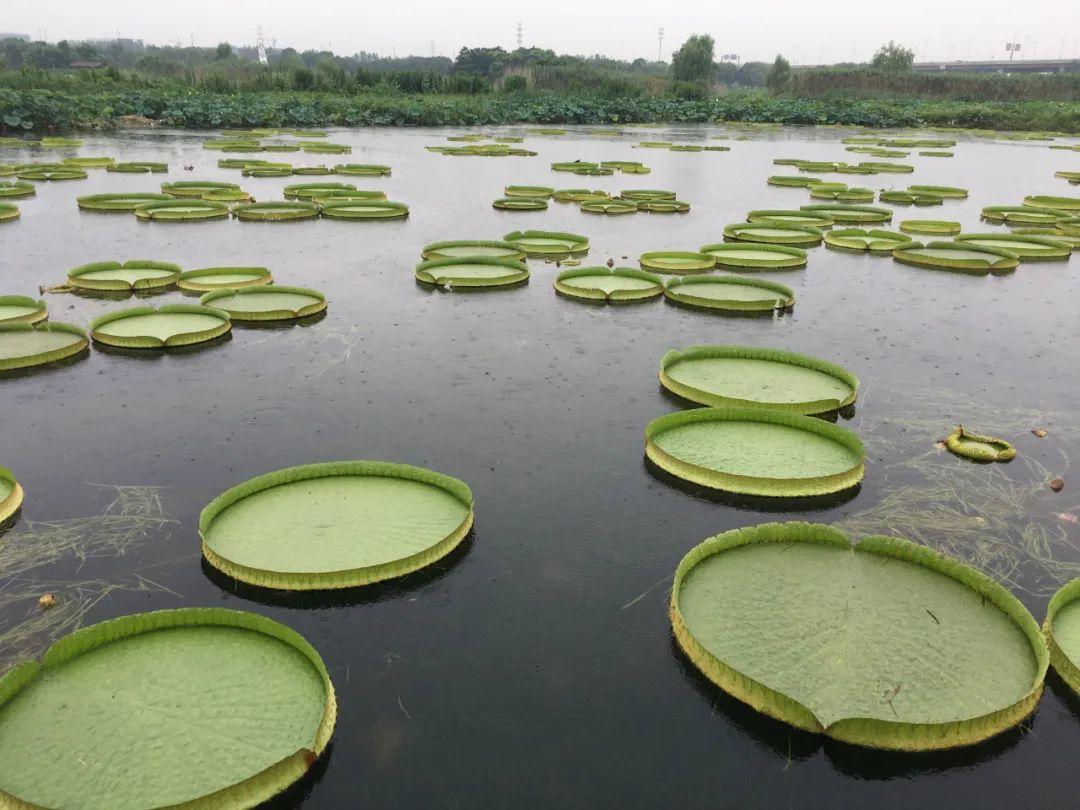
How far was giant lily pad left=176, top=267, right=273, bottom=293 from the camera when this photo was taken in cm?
851

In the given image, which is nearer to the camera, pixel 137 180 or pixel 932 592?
pixel 932 592

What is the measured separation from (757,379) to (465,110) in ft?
112

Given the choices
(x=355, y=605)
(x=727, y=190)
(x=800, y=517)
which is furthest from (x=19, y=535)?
(x=727, y=190)

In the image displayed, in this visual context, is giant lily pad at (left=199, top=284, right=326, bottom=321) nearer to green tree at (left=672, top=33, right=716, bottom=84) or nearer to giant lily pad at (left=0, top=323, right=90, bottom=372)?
giant lily pad at (left=0, top=323, right=90, bottom=372)

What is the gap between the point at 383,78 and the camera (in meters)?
43.5

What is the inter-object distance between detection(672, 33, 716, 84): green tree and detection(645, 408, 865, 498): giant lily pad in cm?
5868

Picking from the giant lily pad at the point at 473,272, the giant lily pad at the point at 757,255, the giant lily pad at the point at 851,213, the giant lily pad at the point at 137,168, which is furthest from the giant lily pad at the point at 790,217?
the giant lily pad at the point at 137,168

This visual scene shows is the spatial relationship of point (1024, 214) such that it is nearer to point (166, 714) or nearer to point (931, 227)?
point (931, 227)

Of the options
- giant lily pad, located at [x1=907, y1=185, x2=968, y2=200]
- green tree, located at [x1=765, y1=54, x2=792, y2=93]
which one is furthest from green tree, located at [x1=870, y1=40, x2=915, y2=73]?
giant lily pad, located at [x1=907, y1=185, x2=968, y2=200]

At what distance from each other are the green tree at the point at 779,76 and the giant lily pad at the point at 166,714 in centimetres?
6080

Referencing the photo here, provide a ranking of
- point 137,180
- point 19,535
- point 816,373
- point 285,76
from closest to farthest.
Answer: point 19,535, point 816,373, point 137,180, point 285,76

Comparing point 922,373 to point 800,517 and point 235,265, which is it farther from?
point 235,265

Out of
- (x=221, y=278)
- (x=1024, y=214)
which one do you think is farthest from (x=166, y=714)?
(x=1024, y=214)

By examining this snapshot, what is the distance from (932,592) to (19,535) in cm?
487
